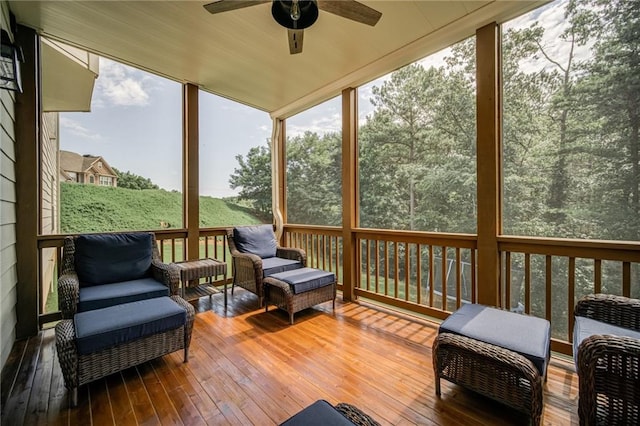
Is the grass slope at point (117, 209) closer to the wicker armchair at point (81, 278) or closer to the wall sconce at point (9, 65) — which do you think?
the wicker armchair at point (81, 278)

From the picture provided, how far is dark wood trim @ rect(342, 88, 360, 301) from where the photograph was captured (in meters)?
3.65

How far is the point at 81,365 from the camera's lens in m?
1.68

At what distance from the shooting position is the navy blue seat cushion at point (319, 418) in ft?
3.01

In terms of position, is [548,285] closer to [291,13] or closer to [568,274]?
[568,274]

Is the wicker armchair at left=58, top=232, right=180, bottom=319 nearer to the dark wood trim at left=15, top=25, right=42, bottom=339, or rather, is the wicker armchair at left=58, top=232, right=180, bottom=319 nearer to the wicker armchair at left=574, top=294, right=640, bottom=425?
the dark wood trim at left=15, top=25, right=42, bottom=339

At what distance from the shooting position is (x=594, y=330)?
159 cm

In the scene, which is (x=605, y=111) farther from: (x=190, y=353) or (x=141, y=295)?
(x=141, y=295)

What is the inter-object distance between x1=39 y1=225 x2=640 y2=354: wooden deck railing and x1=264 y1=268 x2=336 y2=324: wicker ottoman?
644 millimetres

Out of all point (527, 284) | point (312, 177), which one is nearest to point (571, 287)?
point (527, 284)

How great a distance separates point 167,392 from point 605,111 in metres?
4.27

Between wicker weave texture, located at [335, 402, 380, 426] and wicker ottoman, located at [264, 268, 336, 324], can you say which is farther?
wicker ottoman, located at [264, 268, 336, 324]

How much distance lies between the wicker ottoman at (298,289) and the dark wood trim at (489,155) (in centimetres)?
162

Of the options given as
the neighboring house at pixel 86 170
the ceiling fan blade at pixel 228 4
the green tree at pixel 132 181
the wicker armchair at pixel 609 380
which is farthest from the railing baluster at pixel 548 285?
the neighboring house at pixel 86 170

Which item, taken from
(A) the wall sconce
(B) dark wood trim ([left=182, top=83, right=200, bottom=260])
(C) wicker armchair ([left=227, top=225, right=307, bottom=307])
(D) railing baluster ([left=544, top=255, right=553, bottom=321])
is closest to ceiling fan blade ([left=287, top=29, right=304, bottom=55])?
(A) the wall sconce
